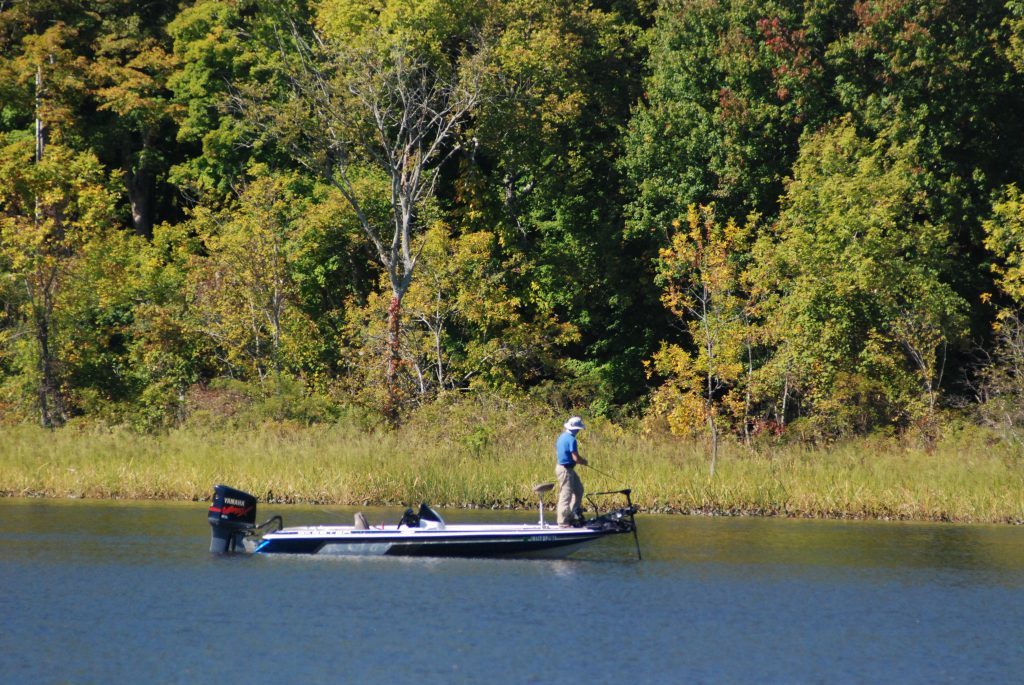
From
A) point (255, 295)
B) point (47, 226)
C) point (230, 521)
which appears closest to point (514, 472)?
point (230, 521)

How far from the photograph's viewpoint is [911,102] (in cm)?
4347

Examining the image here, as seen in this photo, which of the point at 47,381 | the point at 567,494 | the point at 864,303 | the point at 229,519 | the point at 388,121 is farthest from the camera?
the point at 388,121

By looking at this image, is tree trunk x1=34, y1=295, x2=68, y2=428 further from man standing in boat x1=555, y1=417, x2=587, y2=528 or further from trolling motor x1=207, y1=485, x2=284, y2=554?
man standing in boat x1=555, y1=417, x2=587, y2=528

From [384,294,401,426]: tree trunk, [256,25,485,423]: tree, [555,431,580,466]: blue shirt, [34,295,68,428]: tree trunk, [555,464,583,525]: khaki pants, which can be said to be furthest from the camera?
[256,25,485,423]: tree

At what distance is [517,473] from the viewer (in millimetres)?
32844

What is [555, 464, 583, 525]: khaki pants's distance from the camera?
25.5m

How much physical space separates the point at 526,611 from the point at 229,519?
6.81m

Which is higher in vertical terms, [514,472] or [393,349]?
[393,349]

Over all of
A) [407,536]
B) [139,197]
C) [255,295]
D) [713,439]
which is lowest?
[407,536]

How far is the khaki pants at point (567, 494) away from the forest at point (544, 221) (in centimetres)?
1278

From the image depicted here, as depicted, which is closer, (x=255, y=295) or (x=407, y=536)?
(x=407, y=536)

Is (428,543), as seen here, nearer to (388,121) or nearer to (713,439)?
(713,439)

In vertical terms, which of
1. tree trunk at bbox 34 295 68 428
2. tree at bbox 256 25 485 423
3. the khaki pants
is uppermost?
tree at bbox 256 25 485 423

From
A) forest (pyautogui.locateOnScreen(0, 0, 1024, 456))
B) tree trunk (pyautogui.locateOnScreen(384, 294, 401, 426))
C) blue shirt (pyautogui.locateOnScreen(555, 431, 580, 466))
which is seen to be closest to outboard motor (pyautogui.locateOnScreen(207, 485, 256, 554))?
blue shirt (pyautogui.locateOnScreen(555, 431, 580, 466))
